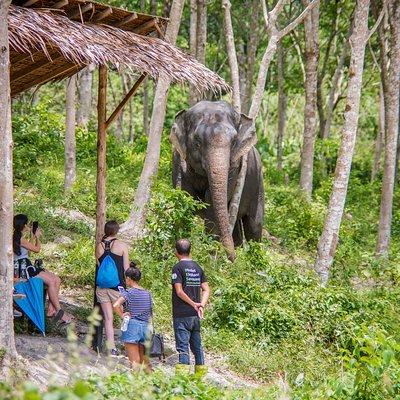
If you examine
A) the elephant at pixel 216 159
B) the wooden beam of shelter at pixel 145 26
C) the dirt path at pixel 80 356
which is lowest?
the dirt path at pixel 80 356

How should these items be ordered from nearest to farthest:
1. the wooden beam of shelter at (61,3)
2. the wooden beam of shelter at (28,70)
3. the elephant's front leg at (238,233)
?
the wooden beam of shelter at (61,3)
the wooden beam of shelter at (28,70)
the elephant's front leg at (238,233)

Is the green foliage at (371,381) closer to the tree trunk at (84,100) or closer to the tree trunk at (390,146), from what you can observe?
the tree trunk at (390,146)

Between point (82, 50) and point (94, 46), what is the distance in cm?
22

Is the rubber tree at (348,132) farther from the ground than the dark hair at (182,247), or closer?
farther from the ground

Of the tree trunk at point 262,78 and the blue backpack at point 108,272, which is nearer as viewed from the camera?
the blue backpack at point 108,272

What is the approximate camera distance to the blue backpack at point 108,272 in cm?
958

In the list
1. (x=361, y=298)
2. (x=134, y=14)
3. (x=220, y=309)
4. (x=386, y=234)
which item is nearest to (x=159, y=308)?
(x=220, y=309)

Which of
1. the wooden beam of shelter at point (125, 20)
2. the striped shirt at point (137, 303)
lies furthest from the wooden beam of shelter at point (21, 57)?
the striped shirt at point (137, 303)

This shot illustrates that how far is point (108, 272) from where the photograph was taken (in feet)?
31.4

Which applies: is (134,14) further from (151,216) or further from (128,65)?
(151,216)

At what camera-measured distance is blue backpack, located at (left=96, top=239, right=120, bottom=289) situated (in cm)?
958

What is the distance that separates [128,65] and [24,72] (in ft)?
6.62

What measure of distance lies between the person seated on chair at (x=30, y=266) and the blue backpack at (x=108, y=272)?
0.64 metres

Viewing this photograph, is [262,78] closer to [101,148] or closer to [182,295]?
[101,148]
